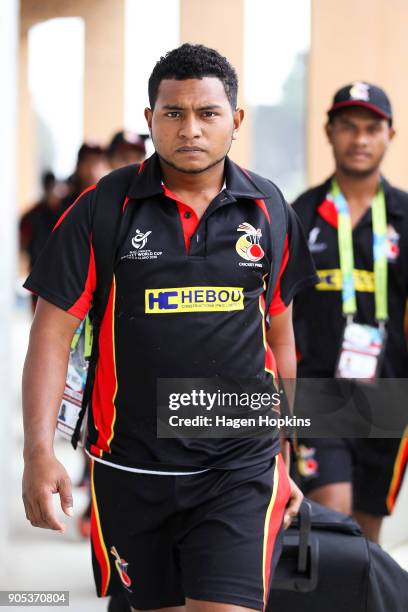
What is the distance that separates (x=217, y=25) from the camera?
9312 mm

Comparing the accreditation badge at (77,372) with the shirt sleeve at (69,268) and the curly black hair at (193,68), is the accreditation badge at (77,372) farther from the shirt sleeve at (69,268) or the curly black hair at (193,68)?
the curly black hair at (193,68)

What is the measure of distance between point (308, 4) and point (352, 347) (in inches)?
274

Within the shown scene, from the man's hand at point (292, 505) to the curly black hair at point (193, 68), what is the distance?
1.07m

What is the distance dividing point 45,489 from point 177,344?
495mm

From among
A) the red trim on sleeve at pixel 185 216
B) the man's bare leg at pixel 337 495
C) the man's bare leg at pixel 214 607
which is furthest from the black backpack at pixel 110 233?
the man's bare leg at pixel 337 495

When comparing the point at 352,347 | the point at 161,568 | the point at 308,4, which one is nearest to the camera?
the point at 161,568

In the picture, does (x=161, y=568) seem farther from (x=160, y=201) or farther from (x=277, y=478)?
(x=160, y=201)

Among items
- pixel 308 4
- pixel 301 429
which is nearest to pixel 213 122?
pixel 301 429

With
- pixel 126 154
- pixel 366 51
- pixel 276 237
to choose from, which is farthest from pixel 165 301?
pixel 366 51

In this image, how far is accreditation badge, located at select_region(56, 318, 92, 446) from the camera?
3231 millimetres

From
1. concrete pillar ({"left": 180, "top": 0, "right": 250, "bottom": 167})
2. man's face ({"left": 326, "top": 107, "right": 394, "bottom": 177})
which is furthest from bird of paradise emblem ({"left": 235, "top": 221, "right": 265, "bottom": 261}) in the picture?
concrete pillar ({"left": 180, "top": 0, "right": 250, "bottom": 167})

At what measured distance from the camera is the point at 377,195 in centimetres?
498
